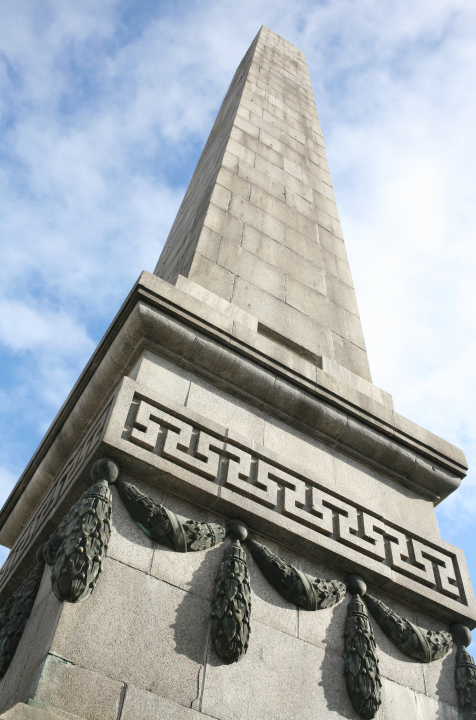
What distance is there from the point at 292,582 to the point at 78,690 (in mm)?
1826

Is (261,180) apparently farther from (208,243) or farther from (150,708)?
(150,708)

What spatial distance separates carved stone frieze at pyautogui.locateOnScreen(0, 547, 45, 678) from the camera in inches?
178

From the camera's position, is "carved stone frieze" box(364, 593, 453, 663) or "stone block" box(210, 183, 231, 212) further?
"stone block" box(210, 183, 231, 212)

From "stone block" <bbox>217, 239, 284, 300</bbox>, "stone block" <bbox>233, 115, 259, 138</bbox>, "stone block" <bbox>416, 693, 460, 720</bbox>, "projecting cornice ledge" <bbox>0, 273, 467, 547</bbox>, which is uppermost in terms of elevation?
"stone block" <bbox>233, 115, 259, 138</bbox>

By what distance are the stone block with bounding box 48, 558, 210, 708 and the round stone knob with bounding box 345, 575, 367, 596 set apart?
4.63 feet

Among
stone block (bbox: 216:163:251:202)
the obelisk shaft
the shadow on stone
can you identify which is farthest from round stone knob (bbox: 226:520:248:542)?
stone block (bbox: 216:163:251:202)

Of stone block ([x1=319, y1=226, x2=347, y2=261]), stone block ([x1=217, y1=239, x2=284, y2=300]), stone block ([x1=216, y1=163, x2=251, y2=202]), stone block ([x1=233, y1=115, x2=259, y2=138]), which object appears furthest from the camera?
stone block ([x1=233, y1=115, x2=259, y2=138])

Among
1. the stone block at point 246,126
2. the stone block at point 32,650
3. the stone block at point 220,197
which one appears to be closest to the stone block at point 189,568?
the stone block at point 32,650

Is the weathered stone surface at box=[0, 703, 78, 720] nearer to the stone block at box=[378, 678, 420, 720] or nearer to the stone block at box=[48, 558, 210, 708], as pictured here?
the stone block at box=[48, 558, 210, 708]

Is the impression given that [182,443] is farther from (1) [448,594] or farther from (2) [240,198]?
(2) [240,198]

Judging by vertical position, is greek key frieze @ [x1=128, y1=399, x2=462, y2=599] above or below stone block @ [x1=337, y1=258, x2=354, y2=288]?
below

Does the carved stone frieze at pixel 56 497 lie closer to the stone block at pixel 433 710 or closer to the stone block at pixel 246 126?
the stone block at pixel 433 710

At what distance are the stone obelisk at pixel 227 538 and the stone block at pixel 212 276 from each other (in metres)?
0.02

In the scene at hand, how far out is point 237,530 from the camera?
197 inches
